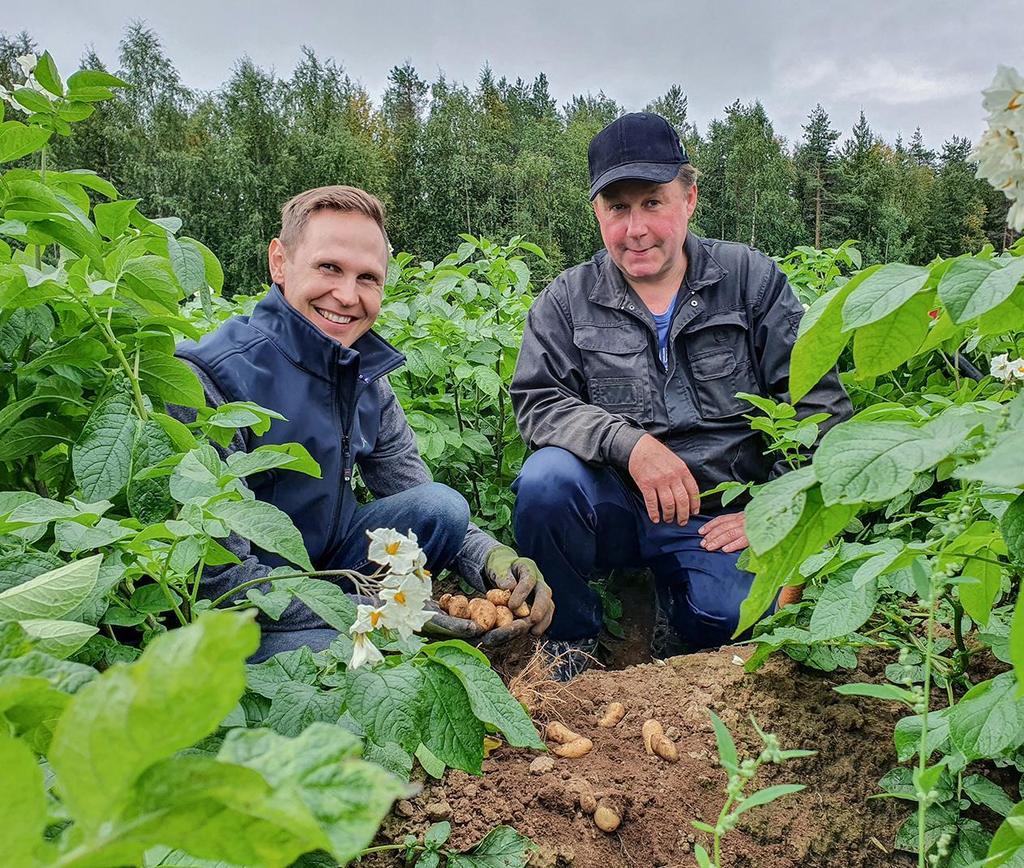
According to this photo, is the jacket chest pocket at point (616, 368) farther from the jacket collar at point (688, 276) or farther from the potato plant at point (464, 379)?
the potato plant at point (464, 379)

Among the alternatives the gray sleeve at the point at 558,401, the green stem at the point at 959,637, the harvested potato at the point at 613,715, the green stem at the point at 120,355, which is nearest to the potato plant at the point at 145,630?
the green stem at the point at 120,355

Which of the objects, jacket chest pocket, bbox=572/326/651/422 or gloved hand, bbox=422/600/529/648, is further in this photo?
jacket chest pocket, bbox=572/326/651/422

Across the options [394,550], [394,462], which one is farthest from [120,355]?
[394,462]

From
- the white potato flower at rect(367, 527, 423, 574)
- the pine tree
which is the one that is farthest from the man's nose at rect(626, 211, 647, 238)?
the pine tree

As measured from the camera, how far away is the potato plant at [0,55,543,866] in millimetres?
332

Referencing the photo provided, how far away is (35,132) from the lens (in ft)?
3.69

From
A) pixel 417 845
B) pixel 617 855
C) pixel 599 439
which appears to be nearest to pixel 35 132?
pixel 417 845

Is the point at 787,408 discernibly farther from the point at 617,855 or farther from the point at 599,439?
the point at 617,855

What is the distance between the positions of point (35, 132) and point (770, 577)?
1.07m

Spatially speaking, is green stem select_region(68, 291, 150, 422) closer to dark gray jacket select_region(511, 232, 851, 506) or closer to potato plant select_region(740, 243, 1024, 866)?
potato plant select_region(740, 243, 1024, 866)

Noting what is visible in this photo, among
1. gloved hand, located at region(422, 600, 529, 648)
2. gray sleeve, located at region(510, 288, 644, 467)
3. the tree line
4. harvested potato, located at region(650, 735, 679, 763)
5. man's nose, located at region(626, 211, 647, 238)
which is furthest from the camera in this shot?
the tree line

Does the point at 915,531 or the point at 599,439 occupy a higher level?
the point at 599,439

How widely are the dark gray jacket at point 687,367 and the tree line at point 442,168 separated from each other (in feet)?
84.5

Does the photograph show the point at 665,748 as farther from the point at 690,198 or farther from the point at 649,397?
the point at 690,198
